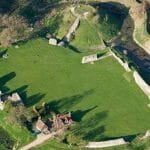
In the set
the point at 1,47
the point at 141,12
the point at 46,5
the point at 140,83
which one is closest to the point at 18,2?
the point at 46,5

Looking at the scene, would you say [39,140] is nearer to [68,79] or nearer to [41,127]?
[41,127]

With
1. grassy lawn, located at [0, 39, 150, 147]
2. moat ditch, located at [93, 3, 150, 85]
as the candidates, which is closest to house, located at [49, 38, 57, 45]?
grassy lawn, located at [0, 39, 150, 147]

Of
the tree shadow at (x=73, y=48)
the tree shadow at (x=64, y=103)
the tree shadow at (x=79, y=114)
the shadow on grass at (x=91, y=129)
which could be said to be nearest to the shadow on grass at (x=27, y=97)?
the tree shadow at (x=64, y=103)

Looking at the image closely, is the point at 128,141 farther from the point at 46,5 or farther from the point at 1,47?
the point at 46,5

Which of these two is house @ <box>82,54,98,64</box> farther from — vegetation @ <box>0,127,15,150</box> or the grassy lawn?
vegetation @ <box>0,127,15,150</box>

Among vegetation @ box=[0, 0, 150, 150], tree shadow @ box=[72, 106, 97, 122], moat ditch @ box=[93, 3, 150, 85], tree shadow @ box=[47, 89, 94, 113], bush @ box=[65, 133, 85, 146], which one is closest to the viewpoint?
bush @ box=[65, 133, 85, 146]

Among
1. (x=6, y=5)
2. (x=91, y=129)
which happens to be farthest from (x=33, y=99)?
(x=6, y=5)

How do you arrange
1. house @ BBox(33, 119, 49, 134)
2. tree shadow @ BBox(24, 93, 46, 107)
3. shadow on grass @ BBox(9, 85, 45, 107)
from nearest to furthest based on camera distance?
house @ BBox(33, 119, 49, 134) → tree shadow @ BBox(24, 93, 46, 107) → shadow on grass @ BBox(9, 85, 45, 107)

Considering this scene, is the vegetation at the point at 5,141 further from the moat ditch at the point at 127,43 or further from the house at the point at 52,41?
the moat ditch at the point at 127,43

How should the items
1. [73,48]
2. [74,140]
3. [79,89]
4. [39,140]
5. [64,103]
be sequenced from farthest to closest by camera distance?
[73,48]
[79,89]
[64,103]
[39,140]
[74,140]
